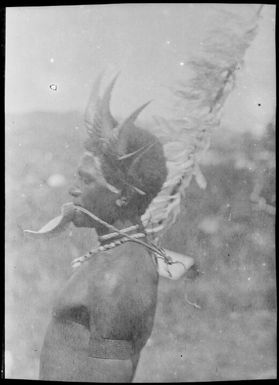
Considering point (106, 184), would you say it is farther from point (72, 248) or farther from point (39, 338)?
point (39, 338)

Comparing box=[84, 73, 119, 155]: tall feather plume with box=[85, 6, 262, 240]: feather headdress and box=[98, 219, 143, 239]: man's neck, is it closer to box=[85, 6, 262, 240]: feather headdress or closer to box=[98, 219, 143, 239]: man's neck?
box=[85, 6, 262, 240]: feather headdress

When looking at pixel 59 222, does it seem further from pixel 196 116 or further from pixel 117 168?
pixel 196 116

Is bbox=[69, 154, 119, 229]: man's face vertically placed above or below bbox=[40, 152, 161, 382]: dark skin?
above

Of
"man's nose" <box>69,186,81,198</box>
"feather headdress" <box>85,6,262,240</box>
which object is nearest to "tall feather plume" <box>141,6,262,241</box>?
"feather headdress" <box>85,6,262,240</box>

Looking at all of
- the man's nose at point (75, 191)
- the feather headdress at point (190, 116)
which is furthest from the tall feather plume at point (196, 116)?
the man's nose at point (75, 191)

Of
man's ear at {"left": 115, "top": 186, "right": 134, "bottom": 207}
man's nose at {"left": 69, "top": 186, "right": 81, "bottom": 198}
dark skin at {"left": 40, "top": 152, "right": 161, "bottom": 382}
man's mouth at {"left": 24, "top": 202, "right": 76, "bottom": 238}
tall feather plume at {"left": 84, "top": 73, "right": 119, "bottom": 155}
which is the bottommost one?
dark skin at {"left": 40, "top": 152, "right": 161, "bottom": 382}
